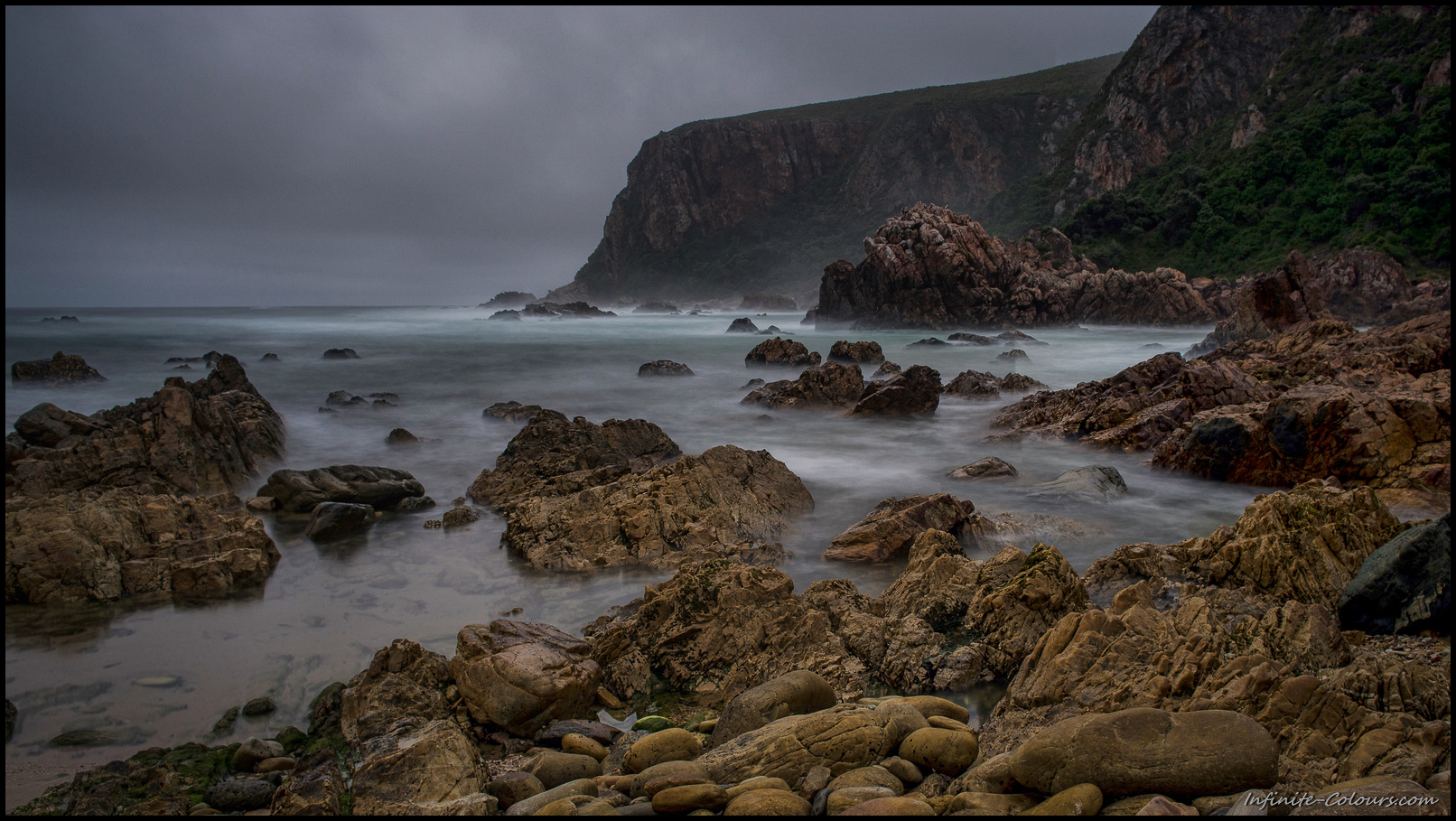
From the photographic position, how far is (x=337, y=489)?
25.4 ft

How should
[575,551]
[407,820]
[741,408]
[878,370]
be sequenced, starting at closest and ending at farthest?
[407,820], [575,551], [741,408], [878,370]

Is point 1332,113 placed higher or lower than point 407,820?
higher

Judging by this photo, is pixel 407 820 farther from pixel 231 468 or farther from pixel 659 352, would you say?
pixel 659 352

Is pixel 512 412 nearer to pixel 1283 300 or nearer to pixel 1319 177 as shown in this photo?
pixel 1283 300

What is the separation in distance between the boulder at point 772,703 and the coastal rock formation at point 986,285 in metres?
36.8

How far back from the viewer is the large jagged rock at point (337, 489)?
764 cm

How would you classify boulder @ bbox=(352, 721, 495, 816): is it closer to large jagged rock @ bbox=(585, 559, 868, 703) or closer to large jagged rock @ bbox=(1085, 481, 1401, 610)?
large jagged rock @ bbox=(585, 559, 868, 703)

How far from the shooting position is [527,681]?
12.1ft

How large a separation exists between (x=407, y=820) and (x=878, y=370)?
695 inches

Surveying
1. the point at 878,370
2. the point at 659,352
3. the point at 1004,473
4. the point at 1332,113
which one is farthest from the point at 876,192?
the point at 1004,473

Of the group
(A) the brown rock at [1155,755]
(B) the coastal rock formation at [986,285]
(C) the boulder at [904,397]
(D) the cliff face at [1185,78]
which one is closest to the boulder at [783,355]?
(C) the boulder at [904,397]

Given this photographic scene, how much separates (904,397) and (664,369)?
915 cm

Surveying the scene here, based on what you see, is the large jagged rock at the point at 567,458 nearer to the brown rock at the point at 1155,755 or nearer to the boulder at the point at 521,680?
the boulder at the point at 521,680

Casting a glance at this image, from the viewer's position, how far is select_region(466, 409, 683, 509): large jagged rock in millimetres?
7922
